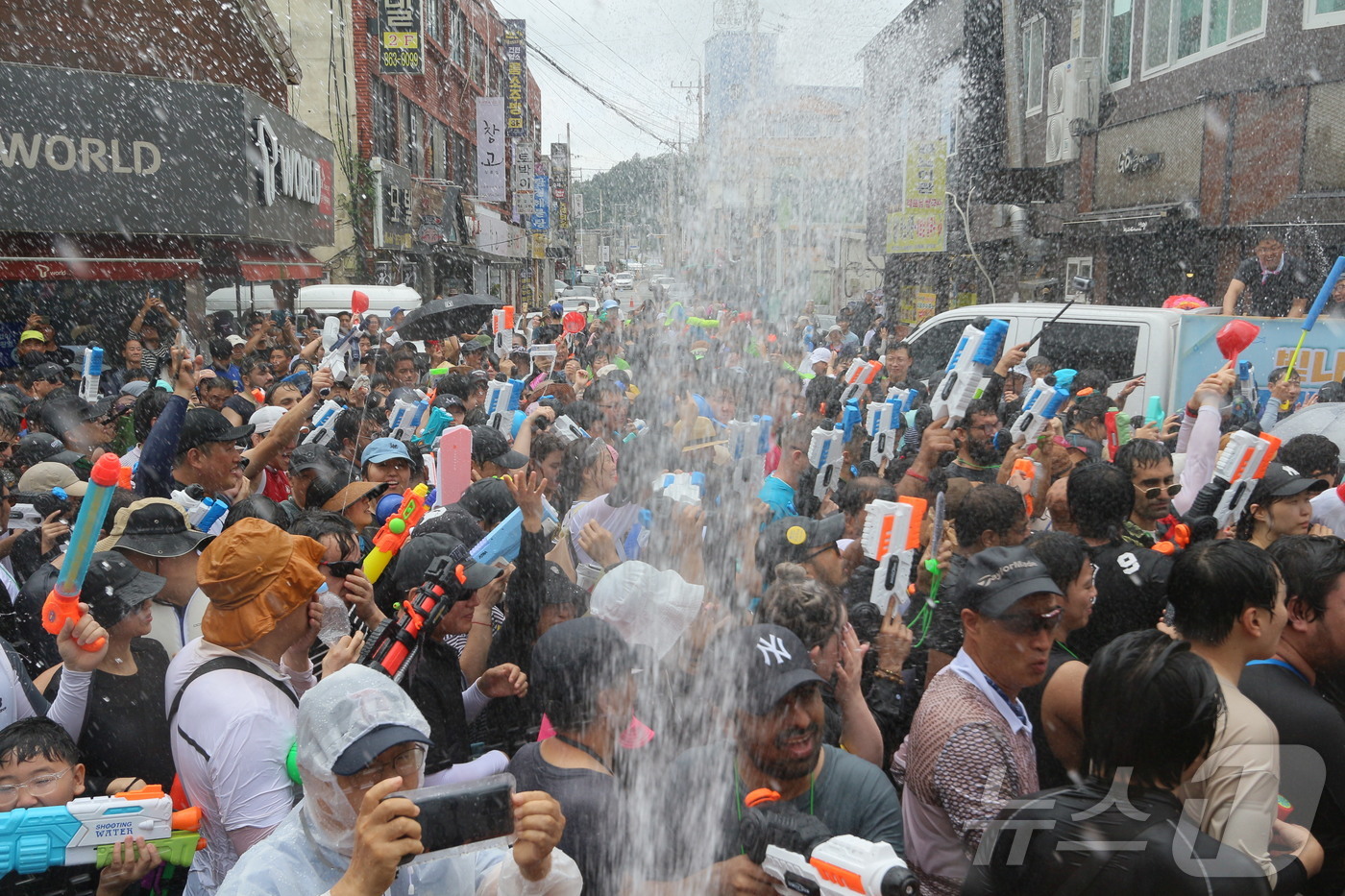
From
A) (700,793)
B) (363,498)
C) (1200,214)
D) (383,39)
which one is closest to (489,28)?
(383,39)

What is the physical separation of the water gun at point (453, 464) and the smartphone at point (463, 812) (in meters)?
2.66

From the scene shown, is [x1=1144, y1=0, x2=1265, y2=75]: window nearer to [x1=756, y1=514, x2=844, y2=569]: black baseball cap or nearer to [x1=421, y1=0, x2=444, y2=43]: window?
[x1=756, y1=514, x2=844, y2=569]: black baseball cap

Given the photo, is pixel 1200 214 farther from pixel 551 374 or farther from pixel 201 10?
pixel 201 10

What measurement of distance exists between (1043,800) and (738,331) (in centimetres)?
1345

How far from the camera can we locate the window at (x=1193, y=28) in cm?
1032

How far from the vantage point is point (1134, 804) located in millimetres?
1818

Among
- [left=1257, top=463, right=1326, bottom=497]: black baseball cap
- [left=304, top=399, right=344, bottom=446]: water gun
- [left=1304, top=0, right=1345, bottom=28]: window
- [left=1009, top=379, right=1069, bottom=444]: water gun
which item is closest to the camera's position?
[left=1257, top=463, right=1326, bottom=497]: black baseball cap

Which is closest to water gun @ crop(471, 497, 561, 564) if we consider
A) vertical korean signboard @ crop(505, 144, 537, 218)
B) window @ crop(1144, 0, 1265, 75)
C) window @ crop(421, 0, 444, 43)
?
window @ crop(1144, 0, 1265, 75)

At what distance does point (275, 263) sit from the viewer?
1505 cm

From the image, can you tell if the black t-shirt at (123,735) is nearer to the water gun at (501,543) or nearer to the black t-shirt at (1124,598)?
the water gun at (501,543)

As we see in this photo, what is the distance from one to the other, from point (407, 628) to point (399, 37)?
72.2 feet

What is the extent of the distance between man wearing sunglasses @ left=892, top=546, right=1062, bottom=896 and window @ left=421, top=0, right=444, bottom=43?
28.0m

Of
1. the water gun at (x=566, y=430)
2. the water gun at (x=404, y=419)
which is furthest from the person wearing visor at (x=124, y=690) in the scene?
the water gun at (x=404, y=419)

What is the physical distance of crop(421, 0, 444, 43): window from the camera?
27.4m
